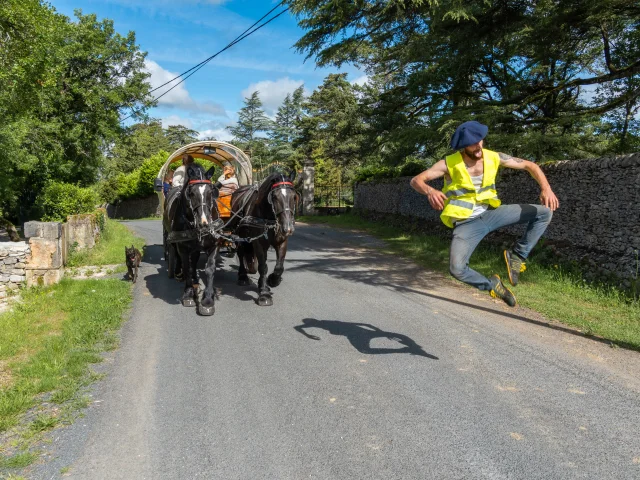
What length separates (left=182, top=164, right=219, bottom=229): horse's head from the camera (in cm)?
708

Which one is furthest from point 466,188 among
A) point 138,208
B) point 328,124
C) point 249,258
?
point 138,208

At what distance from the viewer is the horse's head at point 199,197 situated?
7.08 metres

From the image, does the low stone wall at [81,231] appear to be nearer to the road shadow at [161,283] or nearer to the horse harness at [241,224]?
the road shadow at [161,283]

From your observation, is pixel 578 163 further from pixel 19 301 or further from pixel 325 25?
pixel 19 301

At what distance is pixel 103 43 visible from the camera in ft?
69.0

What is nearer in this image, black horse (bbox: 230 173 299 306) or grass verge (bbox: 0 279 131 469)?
grass verge (bbox: 0 279 131 469)

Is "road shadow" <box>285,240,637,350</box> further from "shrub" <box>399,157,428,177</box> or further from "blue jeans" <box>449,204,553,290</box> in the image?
"shrub" <box>399,157,428,177</box>

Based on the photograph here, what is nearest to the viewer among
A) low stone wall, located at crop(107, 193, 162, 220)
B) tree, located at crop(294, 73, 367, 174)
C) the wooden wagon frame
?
the wooden wagon frame

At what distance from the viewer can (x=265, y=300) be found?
7742 mm

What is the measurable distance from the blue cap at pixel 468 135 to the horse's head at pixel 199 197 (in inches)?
158

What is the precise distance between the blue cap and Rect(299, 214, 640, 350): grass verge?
11.2ft

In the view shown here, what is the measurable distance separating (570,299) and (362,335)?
417cm

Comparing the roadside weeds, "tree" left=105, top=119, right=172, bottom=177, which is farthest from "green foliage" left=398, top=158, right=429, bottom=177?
"tree" left=105, top=119, right=172, bottom=177

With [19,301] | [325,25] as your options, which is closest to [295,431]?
[19,301]
